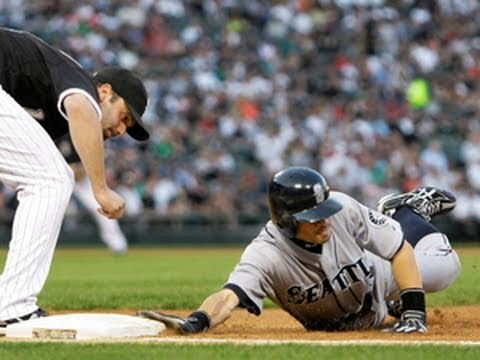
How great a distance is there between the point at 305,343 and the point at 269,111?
656 inches

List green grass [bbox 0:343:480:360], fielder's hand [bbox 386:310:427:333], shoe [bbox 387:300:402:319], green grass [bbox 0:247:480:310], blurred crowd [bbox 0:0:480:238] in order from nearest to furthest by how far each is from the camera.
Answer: green grass [bbox 0:343:480:360] → fielder's hand [bbox 386:310:427:333] → shoe [bbox 387:300:402:319] → green grass [bbox 0:247:480:310] → blurred crowd [bbox 0:0:480:238]

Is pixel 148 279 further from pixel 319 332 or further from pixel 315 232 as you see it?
pixel 315 232

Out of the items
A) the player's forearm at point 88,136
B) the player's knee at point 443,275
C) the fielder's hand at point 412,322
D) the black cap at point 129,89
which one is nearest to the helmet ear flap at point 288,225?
the fielder's hand at point 412,322

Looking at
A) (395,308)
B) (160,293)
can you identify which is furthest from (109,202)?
(160,293)

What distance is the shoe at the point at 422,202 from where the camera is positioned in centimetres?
788

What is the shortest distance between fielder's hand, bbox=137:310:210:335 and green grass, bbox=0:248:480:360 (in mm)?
601

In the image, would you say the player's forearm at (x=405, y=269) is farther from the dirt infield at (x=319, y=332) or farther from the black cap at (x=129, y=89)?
the black cap at (x=129, y=89)

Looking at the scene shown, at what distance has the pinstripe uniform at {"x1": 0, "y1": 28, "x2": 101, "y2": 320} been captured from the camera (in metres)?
5.75

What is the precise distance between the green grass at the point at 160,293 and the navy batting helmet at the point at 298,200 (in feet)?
2.67

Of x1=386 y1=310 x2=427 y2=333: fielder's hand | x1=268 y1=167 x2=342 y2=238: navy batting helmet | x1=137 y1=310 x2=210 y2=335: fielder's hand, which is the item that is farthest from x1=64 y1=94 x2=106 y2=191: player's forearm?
x1=386 y1=310 x2=427 y2=333: fielder's hand

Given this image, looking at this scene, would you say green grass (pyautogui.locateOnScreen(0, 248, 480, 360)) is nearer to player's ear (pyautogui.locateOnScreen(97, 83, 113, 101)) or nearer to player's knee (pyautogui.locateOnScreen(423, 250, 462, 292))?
player's ear (pyautogui.locateOnScreen(97, 83, 113, 101))

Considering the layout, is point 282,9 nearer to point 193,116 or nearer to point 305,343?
point 193,116

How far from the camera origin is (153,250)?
20.5 meters

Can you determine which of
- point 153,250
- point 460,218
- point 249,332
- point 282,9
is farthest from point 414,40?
point 249,332
